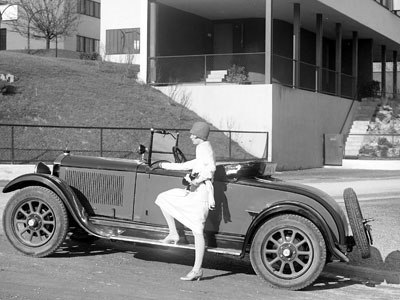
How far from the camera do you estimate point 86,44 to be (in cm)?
5634

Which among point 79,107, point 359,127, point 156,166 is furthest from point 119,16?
point 156,166

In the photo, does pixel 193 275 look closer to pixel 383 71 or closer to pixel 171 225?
pixel 171 225

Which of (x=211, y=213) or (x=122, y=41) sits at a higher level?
(x=122, y=41)

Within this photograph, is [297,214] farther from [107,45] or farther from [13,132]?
[107,45]

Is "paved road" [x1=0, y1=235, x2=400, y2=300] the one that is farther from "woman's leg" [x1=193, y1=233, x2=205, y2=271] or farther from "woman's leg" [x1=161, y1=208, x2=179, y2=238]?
"woman's leg" [x1=161, y1=208, x2=179, y2=238]

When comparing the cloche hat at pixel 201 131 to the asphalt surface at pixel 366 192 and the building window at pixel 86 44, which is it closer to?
the asphalt surface at pixel 366 192

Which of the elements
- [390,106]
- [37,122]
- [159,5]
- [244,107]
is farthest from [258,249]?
[390,106]

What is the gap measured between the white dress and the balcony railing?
66.5ft

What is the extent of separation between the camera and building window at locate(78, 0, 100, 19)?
182 feet

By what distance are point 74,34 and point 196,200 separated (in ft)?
159

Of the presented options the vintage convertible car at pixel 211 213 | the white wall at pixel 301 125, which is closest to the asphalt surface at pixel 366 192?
the vintage convertible car at pixel 211 213

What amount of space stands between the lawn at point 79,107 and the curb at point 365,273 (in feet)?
46.2

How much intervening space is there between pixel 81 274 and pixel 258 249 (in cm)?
205

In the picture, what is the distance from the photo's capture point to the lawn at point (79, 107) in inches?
892
